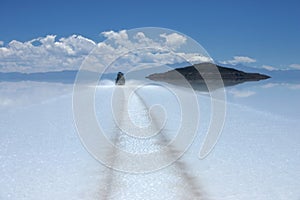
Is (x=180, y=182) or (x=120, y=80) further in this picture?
(x=120, y=80)

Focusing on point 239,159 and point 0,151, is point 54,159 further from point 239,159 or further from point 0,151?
point 239,159

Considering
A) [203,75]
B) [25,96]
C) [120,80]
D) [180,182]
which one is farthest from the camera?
[203,75]

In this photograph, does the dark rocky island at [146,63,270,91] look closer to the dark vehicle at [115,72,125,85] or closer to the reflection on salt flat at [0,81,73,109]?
the dark vehicle at [115,72,125,85]

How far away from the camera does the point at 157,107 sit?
984 cm

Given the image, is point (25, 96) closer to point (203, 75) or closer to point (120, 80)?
point (120, 80)

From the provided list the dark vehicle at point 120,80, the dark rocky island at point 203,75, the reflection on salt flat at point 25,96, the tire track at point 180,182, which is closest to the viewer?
the tire track at point 180,182

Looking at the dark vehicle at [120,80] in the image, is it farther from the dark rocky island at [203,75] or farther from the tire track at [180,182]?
the tire track at [180,182]

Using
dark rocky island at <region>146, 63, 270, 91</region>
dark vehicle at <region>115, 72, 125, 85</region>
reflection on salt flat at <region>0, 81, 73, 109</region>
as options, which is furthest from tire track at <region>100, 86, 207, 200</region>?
dark rocky island at <region>146, 63, 270, 91</region>

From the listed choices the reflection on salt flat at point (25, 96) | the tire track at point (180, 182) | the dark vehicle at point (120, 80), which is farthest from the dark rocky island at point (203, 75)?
the tire track at point (180, 182)

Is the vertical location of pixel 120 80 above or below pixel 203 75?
below

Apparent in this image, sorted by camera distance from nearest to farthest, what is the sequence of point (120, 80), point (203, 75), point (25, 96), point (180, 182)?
point (180, 182) < point (25, 96) < point (120, 80) < point (203, 75)

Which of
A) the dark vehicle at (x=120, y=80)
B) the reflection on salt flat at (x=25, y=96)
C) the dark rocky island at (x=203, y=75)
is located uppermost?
the dark rocky island at (x=203, y=75)

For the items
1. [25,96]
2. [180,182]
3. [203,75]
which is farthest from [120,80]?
[180,182]

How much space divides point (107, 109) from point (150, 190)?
570cm
